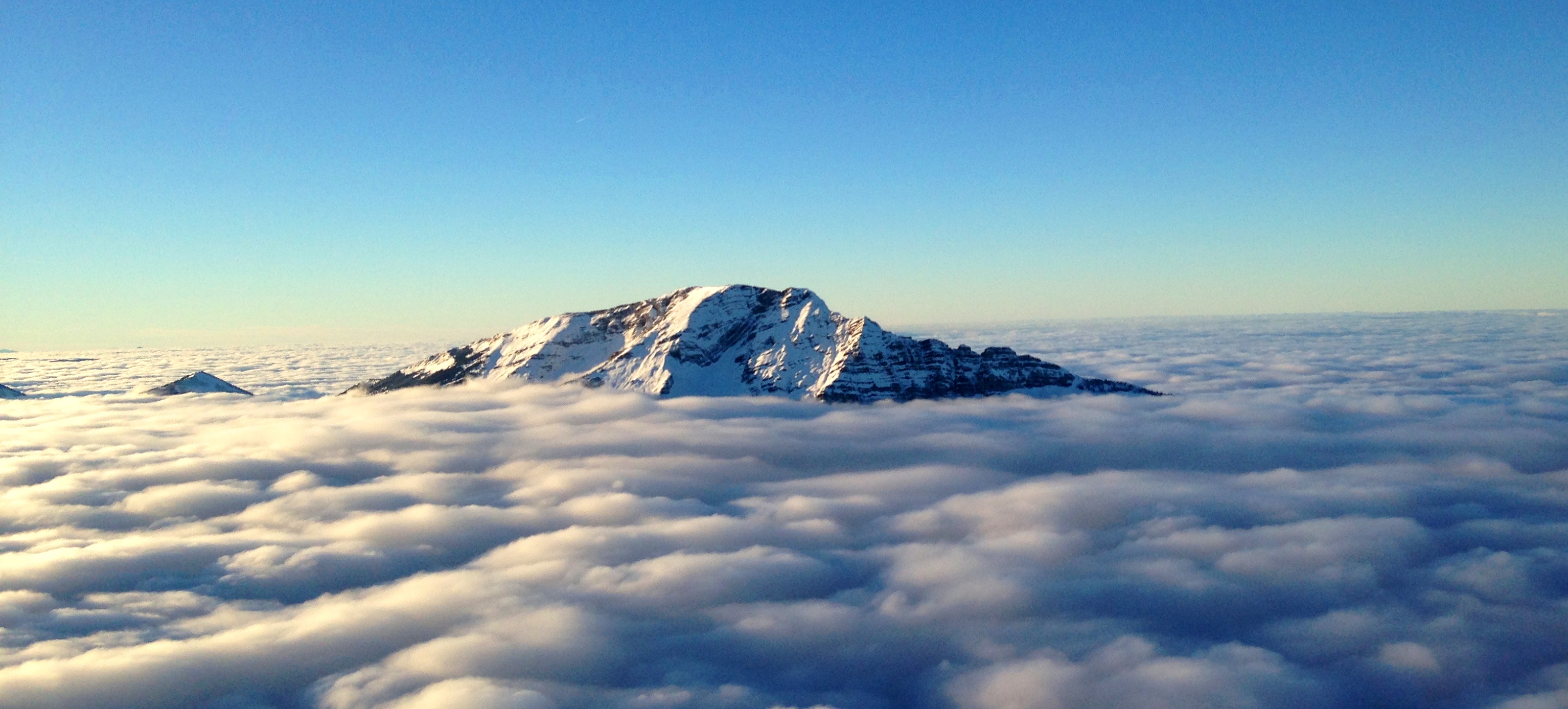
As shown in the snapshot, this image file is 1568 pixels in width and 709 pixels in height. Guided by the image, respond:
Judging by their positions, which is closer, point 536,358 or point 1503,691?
point 1503,691

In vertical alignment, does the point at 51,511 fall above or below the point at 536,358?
below

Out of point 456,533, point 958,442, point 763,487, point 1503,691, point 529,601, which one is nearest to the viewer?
point 1503,691

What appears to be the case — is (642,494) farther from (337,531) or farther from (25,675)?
(25,675)

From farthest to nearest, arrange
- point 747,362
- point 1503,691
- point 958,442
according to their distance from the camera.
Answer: point 747,362 < point 958,442 < point 1503,691

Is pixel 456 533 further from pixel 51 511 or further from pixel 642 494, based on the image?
pixel 51 511

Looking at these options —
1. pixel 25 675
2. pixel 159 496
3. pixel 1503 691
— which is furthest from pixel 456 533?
pixel 1503 691

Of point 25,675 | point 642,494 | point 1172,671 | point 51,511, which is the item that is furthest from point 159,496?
point 1172,671
